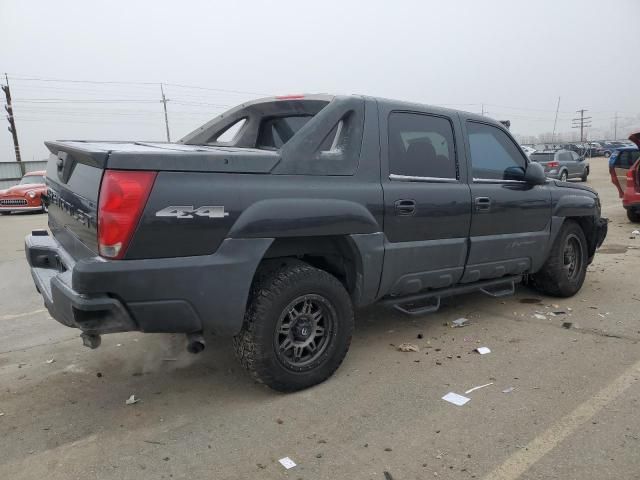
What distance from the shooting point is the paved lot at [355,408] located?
104 inches

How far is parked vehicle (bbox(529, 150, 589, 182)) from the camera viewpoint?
2439cm

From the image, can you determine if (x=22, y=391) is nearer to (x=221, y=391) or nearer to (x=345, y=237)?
(x=221, y=391)

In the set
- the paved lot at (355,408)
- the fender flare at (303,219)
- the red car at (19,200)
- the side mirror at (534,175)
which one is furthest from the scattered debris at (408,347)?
the red car at (19,200)

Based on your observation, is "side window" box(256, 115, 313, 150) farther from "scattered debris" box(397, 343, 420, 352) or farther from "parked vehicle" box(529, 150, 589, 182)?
"parked vehicle" box(529, 150, 589, 182)

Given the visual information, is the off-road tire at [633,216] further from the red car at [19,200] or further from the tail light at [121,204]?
the red car at [19,200]

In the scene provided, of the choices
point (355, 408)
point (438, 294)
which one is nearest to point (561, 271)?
point (438, 294)

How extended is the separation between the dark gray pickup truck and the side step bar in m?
0.02

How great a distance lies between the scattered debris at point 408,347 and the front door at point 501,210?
2.32ft

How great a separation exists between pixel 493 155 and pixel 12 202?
16782mm

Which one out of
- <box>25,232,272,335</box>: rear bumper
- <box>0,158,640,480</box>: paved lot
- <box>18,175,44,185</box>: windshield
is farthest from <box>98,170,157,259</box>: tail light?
<box>18,175,44,185</box>: windshield

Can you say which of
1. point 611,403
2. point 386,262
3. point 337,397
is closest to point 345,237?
point 386,262

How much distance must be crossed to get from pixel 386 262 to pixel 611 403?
1633 mm

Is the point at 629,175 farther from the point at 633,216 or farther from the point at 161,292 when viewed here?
the point at 161,292

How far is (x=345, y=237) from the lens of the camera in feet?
11.5
